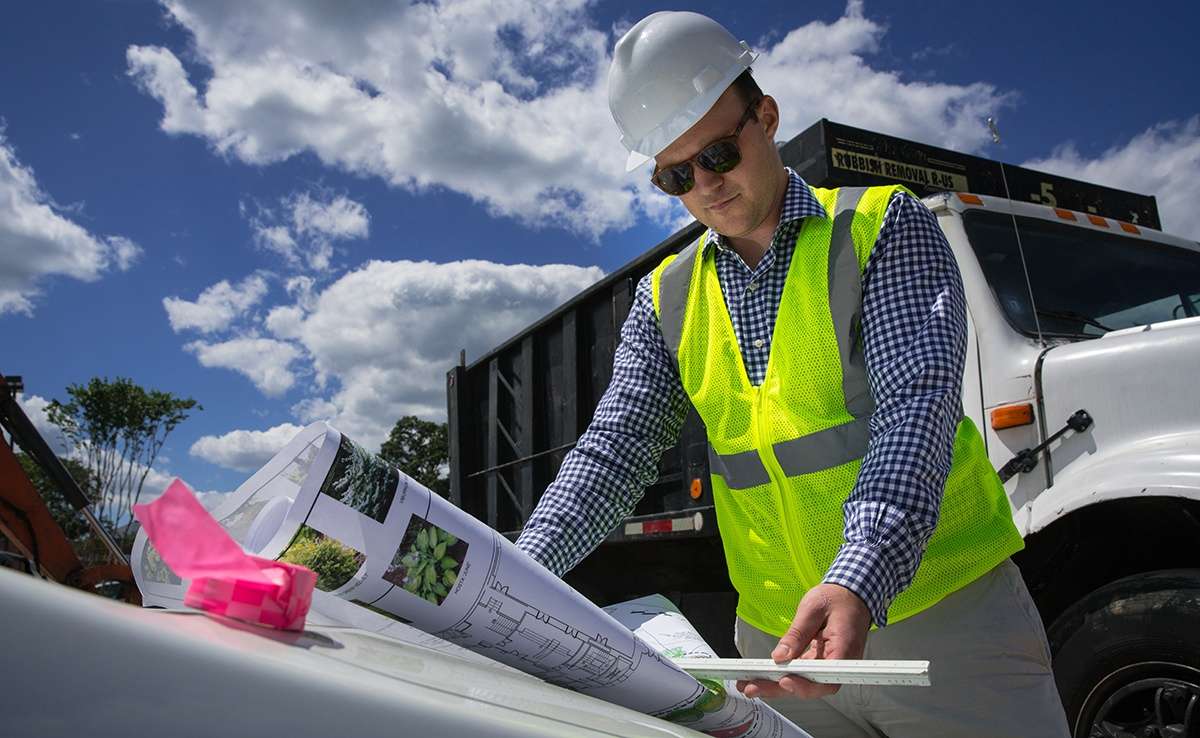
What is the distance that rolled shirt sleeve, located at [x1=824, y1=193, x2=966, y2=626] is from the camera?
1.25 metres

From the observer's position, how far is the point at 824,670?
923mm

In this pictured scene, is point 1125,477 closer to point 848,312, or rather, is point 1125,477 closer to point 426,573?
point 848,312

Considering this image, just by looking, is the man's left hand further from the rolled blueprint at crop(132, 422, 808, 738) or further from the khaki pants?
the khaki pants

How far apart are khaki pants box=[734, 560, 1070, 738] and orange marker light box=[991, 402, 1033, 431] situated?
1495mm

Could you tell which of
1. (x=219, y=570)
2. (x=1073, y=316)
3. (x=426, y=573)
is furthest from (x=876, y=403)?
(x=1073, y=316)

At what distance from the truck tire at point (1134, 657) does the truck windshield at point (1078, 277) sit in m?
0.88

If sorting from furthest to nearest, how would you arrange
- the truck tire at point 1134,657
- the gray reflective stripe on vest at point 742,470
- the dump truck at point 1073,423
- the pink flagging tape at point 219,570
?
the dump truck at point 1073,423, the truck tire at point 1134,657, the gray reflective stripe on vest at point 742,470, the pink flagging tape at point 219,570

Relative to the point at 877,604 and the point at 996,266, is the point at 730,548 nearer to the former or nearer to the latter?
the point at 877,604

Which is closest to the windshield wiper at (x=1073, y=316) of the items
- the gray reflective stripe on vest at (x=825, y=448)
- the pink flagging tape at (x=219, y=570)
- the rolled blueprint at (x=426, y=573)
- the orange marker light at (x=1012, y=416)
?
the orange marker light at (x=1012, y=416)

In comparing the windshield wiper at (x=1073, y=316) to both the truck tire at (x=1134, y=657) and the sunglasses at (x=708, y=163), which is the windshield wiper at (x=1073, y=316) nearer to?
the truck tire at (x=1134, y=657)

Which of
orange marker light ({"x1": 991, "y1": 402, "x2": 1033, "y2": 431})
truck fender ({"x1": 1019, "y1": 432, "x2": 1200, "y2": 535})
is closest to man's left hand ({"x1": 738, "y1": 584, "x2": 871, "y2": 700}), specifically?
truck fender ({"x1": 1019, "y1": 432, "x2": 1200, "y2": 535})

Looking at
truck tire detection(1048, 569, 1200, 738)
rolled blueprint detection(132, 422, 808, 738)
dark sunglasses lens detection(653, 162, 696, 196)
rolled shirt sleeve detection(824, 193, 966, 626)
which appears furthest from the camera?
truck tire detection(1048, 569, 1200, 738)

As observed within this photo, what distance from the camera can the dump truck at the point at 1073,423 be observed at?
8.13 ft

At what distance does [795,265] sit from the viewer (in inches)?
64.6
